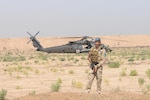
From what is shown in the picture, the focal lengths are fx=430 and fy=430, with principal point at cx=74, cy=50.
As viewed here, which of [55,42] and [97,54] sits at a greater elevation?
[55,42]

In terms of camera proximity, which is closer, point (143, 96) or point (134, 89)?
point (143, 96)

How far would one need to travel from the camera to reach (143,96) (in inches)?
522

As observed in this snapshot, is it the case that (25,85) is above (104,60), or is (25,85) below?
below

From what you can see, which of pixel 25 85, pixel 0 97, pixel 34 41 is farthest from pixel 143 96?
pixel 34 41

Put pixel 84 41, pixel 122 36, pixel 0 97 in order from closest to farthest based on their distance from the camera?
pixel 0 97 → pixel 84 41 → pixel 122 36

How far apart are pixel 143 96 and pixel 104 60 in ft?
5.36

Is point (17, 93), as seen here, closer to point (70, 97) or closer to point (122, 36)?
point (70, 97)

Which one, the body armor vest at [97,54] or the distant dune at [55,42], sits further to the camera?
the distant dune at [55,42]

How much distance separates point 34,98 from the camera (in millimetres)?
13008

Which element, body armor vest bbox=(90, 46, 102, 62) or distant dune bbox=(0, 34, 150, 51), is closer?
body armor vest bbox=(90, 46, 102, 62)

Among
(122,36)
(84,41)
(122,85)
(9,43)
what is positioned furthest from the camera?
(122,36)

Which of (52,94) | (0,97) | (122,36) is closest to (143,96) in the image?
(52,94)

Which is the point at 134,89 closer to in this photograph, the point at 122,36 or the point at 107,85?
the point at 107,85

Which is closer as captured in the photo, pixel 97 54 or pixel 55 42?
pixel 97 54
